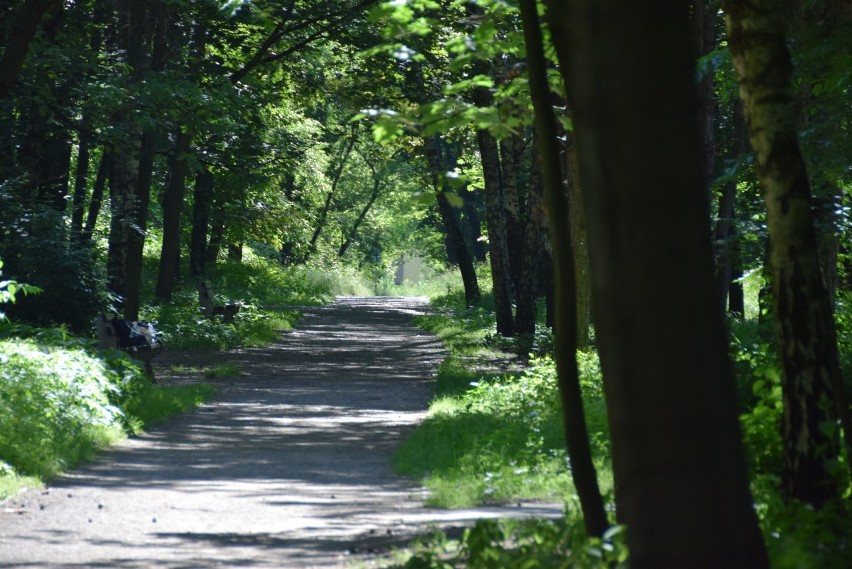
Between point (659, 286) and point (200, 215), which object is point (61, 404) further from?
point (200, 215)

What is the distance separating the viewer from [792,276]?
267 inches

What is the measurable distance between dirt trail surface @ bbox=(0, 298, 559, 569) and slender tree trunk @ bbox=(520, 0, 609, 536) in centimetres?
152

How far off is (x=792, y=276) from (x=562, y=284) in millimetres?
1711

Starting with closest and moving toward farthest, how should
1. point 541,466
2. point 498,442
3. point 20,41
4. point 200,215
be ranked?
point 541,466
point 498,442
point 20,41
point 200,215

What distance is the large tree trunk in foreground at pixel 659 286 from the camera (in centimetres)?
448

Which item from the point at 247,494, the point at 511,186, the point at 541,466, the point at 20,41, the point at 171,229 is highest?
the point at 20,41

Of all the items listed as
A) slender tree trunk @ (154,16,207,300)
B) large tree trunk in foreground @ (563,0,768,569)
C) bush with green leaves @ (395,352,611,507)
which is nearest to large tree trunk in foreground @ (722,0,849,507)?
large tree trunk in foreground @ (563,0,768,569)

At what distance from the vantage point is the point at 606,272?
15.1 feet

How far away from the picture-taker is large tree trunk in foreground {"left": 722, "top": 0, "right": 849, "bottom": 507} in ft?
22.1

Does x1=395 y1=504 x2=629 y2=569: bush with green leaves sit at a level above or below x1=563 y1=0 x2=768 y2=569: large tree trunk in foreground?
below

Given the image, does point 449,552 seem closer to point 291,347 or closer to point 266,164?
point 291,347

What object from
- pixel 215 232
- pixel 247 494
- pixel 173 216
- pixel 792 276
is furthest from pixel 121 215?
pixel 215 232

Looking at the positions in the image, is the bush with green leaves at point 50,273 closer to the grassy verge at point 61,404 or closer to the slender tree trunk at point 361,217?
the grassy verge at point 61,404

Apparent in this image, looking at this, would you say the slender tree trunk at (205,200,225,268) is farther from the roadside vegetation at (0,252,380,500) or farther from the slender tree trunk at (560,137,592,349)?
the slender tree trunk at (560,137,592,349)
